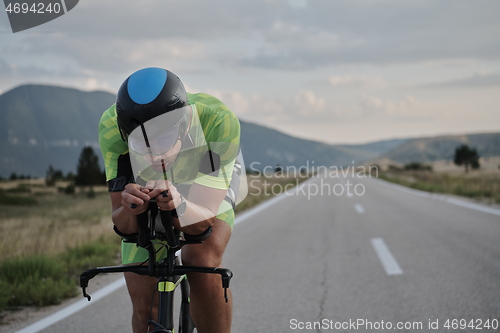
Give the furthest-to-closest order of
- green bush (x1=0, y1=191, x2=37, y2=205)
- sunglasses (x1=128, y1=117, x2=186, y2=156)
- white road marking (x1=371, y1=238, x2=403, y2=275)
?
green bush (x1=0, y1=191, x2=37, y2=205) < white road marking (x1=371, y1=238, x2=403, y2=275) < sunglasses (x1=128, y1=117, x2=186, y2=156)

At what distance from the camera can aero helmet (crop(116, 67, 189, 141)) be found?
1.79 m

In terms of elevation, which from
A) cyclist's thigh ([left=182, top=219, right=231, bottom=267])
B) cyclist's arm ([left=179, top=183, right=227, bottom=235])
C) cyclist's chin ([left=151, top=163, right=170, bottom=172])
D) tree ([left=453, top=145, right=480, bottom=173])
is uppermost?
cyclist's chin ([left=151, top=163, right=170, bottom=172])

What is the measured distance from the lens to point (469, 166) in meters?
96.9

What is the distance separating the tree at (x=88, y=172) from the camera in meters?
39.3

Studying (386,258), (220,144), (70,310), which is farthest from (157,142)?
(386,258)

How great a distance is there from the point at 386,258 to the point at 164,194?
5.19 m

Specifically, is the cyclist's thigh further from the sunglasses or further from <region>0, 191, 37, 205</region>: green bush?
<region>0, 191, 37, 205</region>: green bush

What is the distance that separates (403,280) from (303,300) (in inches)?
54.0

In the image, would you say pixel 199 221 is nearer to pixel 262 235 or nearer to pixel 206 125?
pixel 206 125

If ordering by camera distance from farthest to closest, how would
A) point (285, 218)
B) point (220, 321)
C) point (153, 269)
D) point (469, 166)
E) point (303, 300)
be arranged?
point (469, 166)
point (285, 218)
point (303, 300)
point (220, 321)
point (153, 269)

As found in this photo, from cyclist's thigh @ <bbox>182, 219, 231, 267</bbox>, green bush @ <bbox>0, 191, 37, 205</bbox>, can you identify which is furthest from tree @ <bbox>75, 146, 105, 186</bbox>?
cyclist's thigh @ <bbox>182, 219, 231, 267</bbox>

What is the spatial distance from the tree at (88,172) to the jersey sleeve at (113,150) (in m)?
38.1

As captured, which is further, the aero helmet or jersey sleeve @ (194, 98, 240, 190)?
jersey sleeve @ (194, 98, 240, 190)

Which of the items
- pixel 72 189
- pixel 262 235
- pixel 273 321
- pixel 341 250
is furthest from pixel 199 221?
pixel 72 189
